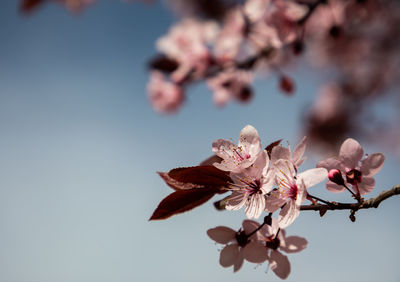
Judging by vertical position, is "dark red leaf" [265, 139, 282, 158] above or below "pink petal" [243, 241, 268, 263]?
above

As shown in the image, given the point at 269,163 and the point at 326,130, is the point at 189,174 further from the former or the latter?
the point at 326,130

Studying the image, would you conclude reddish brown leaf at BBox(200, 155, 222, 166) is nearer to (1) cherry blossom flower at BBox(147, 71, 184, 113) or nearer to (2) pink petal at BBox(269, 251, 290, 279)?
(2) pink petal at BBox(269, 251, 290, 279)

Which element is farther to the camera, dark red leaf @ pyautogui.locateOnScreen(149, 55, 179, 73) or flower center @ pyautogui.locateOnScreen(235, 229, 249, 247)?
dark red leaf @ pyautogui.locateOnScreen(149, 55, 179, 73)

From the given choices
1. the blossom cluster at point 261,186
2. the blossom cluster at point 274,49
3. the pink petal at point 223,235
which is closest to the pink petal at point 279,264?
the blossom cluster at point 261,186

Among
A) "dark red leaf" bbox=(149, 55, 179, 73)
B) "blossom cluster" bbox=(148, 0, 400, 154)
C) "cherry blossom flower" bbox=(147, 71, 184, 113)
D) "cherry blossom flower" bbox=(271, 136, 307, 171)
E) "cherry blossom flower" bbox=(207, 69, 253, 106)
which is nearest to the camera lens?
"cherry blossom flower" bbox=(271, 136, 307, 171)

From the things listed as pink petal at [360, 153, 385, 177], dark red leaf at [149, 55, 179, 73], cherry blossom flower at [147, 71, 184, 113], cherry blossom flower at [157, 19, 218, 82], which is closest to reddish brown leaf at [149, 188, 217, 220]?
pink petal at [360, 153, 385, 177]

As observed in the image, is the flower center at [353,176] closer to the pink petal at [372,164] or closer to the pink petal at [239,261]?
the pink petal at [372,164]

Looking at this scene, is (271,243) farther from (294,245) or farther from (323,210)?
(323,210)
